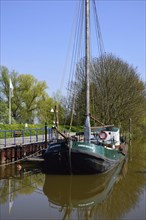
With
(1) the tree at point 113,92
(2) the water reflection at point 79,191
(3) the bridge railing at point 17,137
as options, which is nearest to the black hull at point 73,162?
(2) the water reflection at point 79,191

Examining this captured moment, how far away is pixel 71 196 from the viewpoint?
1480cm

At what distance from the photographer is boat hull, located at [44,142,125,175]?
1861 centimetres

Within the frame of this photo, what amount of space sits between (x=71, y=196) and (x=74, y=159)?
3920mm

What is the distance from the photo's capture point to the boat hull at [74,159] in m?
18.6

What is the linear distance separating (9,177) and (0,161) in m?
4.15

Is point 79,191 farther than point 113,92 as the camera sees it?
No

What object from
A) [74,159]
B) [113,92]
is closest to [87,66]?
[74,159]

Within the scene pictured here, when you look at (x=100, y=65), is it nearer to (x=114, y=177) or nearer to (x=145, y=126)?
(x=145, y=126)

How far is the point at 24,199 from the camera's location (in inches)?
562

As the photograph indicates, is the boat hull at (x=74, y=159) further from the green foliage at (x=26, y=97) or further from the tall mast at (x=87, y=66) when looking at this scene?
the green foliage at (x=26, y=97)

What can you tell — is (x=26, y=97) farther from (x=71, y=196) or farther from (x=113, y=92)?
(x=71, y=196)

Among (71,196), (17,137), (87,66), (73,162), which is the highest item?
(87,66)

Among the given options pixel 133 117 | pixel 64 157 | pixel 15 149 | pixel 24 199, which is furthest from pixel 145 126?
pixel 24 199

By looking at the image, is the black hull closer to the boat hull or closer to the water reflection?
the boat hull
